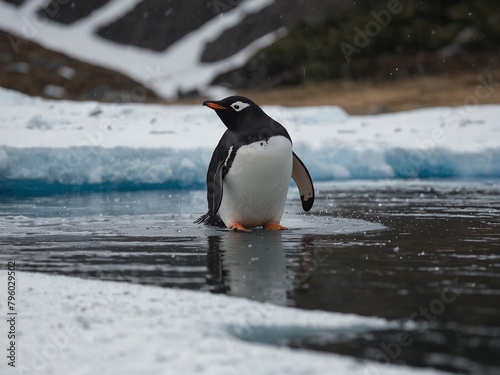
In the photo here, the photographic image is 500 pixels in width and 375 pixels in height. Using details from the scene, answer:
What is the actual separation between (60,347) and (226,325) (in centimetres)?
62

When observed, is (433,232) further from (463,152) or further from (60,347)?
(463,152)

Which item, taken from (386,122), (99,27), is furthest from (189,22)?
(386,122)

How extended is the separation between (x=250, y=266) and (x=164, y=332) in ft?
4.99

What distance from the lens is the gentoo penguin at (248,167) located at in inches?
255

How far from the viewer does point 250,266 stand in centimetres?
480

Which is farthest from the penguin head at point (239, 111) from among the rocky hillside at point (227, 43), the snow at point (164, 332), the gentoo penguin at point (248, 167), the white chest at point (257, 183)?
the rocky hillside at point (227, 43)

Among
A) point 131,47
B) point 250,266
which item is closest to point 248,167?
point 250,266

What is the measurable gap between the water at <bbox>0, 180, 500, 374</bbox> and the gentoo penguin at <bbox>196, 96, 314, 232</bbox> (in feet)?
0.74

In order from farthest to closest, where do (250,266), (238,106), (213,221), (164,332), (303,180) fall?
(303,180) → (213,221) → (238,106) → (250,266) → (164,332)

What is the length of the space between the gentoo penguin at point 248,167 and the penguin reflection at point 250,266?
0.34 metres

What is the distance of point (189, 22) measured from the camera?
2104 inches

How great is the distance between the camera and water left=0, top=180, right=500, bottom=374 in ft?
10.5

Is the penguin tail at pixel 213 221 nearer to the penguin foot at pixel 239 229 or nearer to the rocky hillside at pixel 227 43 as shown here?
the penguin foot at pixel 239 229

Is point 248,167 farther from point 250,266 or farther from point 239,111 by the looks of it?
point 250,266
